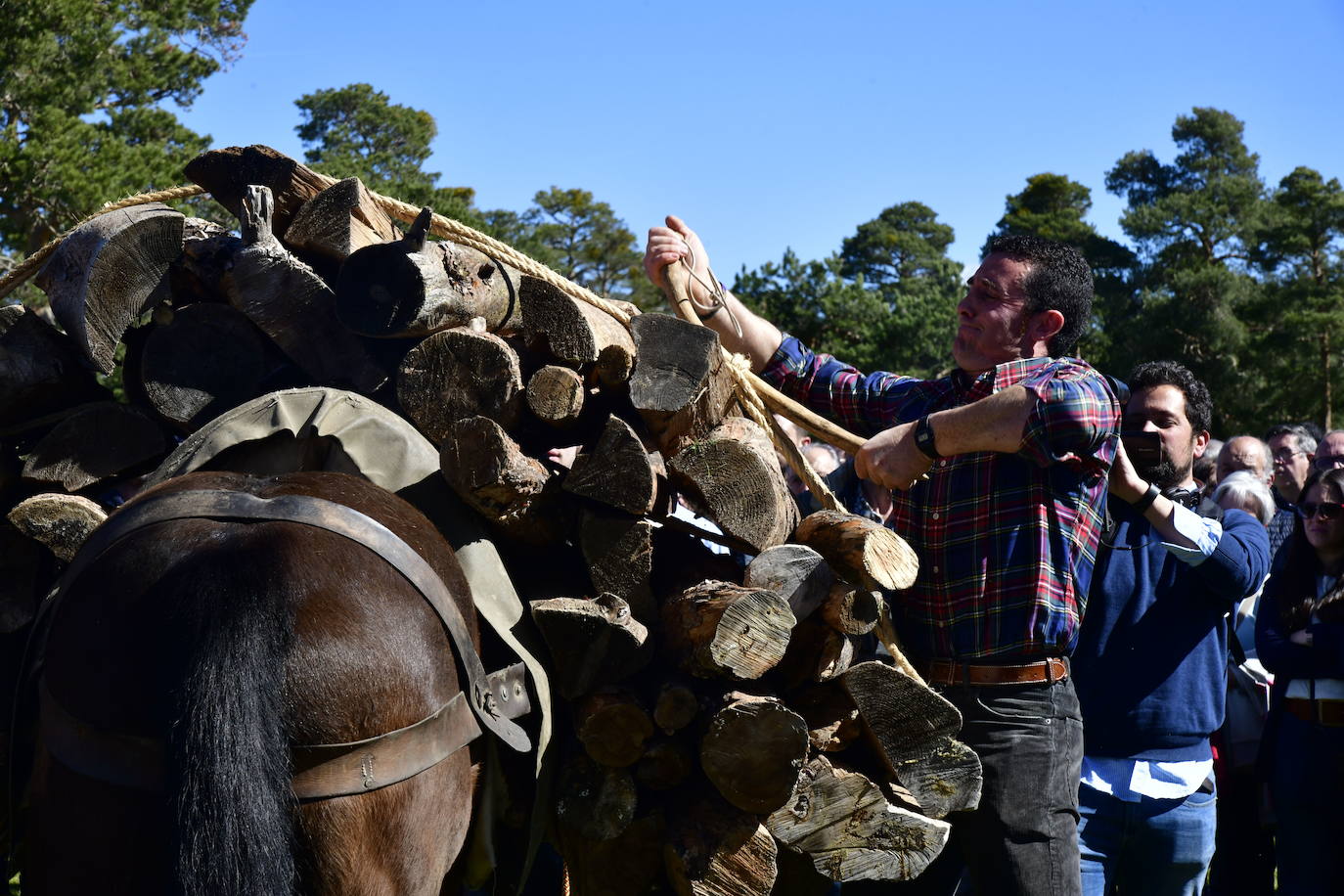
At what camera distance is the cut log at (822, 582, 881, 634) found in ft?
7.33

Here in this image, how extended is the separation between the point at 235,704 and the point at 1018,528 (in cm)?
182

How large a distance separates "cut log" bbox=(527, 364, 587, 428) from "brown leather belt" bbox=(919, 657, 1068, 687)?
3.82 ft

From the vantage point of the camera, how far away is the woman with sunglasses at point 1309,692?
144 inches

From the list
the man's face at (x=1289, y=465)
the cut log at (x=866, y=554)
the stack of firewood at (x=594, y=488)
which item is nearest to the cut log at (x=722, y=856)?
the stack of firewood at (x=594, y=488)

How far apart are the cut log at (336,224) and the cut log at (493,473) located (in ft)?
2.11

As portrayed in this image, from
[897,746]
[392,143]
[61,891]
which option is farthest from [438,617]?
[392,143]

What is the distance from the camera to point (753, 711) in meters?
2.11

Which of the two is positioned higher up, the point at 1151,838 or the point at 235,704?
the point at 235,704

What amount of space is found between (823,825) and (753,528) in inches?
24.9

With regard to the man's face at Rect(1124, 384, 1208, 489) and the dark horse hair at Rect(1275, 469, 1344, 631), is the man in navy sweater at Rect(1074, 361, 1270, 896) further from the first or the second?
the dark horse hair at Rect(1275, 469, 1344, 631)

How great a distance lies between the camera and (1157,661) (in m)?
3.29

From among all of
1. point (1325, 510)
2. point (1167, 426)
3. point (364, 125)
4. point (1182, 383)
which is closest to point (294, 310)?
point (1167, 426)

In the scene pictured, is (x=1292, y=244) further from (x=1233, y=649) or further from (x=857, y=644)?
(x=857, y=644)

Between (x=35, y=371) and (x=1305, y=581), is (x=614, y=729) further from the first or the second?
(x=1305, y=581)
